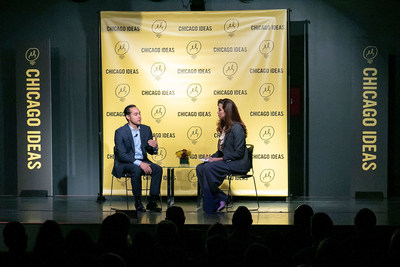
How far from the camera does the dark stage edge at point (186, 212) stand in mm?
5031

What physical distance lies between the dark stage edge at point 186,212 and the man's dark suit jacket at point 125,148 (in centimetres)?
52

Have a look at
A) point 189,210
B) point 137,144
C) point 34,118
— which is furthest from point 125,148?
point 34,118

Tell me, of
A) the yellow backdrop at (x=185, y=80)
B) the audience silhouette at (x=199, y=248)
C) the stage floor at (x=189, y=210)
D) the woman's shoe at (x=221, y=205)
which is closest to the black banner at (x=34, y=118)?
the stage floor at (x=189, y=210)

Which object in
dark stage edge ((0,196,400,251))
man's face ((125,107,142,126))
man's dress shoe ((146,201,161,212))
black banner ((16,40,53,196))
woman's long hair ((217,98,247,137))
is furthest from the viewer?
black banner ((16,40,53,196))

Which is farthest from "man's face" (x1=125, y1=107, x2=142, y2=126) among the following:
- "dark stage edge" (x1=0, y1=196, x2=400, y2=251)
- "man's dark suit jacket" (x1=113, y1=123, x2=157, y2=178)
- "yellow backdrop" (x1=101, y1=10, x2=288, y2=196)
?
"dark stage edge" (x1=0, y1=196, x2=400, y2=251)

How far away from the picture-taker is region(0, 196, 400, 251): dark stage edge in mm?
5031

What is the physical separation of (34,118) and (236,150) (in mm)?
2879

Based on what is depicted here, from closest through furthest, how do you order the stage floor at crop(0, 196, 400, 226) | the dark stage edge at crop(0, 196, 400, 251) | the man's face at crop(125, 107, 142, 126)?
1. the dark stage edge at crop(0, 196, 400, 251)
2. the stage floor at crop(0, 196, 400, 226)
3. the man's face at crop(125, 107, 142, 126)

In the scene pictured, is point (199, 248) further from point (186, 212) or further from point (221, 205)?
point (221, 205)

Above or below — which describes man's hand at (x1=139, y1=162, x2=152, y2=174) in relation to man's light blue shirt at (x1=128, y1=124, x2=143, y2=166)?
below

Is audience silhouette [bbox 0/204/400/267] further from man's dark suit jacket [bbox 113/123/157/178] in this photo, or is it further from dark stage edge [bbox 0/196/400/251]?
man's dark suit jacket [bbox 113/123/157/178]

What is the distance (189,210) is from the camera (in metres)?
6.16

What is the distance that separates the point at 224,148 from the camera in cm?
619

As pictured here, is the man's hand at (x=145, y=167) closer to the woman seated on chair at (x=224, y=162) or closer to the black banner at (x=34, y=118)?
the woman seated on chair at (x=224, y=162)
